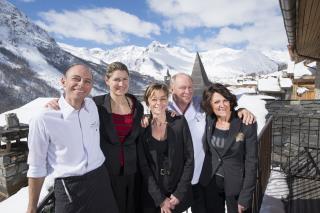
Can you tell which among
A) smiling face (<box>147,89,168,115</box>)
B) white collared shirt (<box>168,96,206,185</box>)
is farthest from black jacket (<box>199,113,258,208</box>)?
smiling face (<box>147,89,168,115</box>)

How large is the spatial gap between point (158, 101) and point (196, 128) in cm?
51

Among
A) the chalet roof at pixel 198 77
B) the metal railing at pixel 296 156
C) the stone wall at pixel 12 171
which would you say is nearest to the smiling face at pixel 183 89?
the metal railing at pixel 296 156

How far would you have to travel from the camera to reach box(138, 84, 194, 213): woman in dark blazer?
293cm

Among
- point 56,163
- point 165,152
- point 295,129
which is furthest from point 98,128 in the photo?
point 295,129

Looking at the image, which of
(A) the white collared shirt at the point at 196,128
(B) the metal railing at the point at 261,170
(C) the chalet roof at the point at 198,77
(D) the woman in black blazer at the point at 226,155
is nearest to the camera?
(D) the woman in black blazer at the point at 226,155

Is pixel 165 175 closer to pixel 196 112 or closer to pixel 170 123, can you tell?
pixel 170 123

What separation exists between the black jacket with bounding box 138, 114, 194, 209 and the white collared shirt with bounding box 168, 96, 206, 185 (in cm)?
15

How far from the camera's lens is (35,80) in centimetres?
13938

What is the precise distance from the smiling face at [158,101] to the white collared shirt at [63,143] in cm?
55

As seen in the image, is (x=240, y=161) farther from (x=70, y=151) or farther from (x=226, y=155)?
(x=70, y=151)

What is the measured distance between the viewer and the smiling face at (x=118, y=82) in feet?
9.64

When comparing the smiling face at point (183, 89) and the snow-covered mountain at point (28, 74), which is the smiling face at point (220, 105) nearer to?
the smiling face at point (183, 89)

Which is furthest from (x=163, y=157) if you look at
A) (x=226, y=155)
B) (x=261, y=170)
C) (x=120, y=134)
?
(x=261, y=170)

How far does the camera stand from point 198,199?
3.23 m
